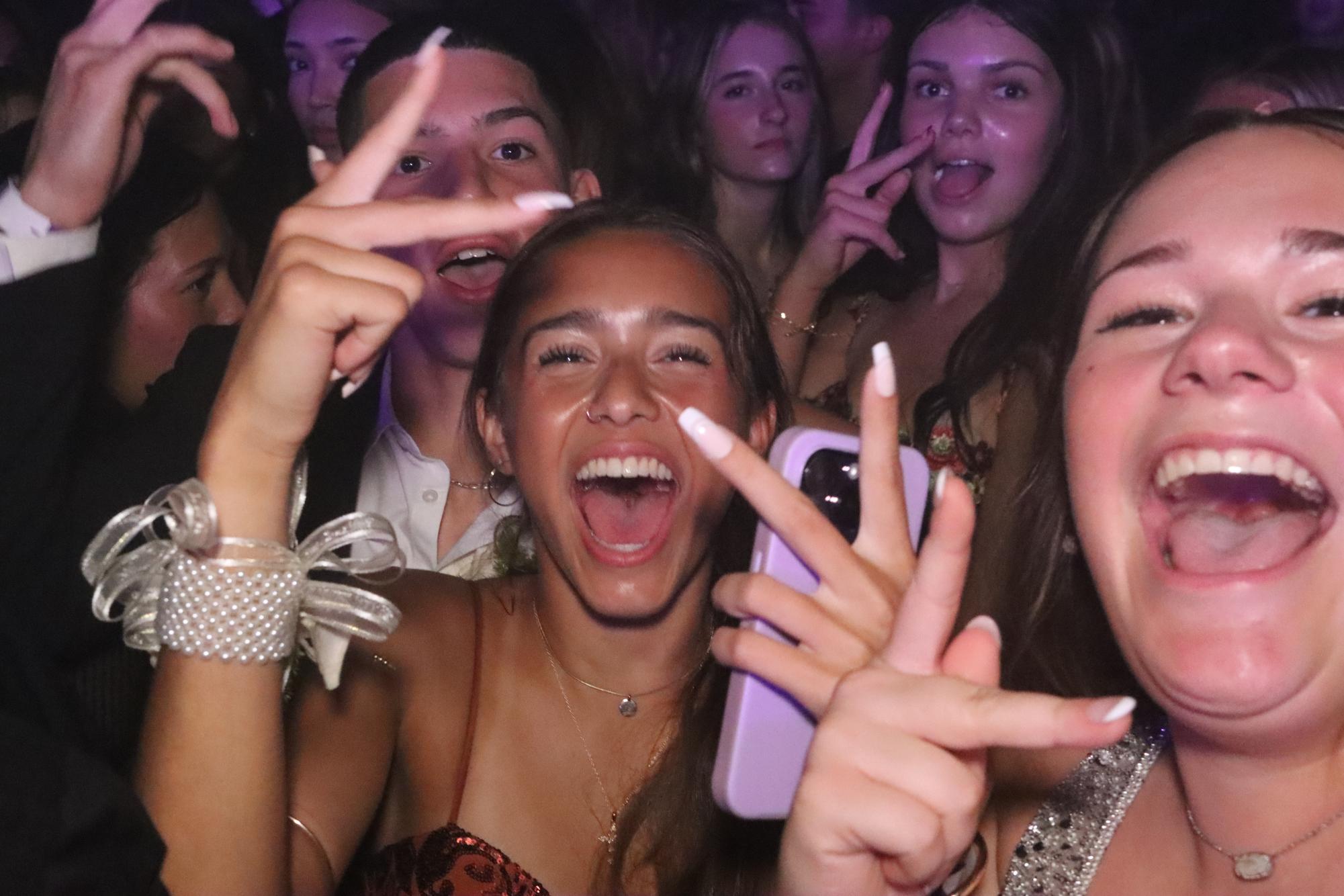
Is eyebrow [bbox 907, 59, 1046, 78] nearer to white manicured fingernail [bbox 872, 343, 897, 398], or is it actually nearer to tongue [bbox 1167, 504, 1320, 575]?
tongue [bbox 1167, 504, 1320, 575]

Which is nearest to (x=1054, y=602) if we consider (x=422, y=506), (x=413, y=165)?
(x=422, y=506)

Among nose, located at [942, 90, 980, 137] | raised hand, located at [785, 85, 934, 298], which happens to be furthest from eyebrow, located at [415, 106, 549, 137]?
nose, located at [942, 90, 980, 137]

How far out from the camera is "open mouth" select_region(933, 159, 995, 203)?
8.73ft

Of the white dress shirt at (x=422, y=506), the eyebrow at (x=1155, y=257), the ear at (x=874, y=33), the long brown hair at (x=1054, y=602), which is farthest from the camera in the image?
the ear at (x=874, y=33)

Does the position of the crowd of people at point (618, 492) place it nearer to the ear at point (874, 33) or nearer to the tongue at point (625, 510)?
the tongue at point (625, 510)

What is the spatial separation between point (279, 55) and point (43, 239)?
1.66m

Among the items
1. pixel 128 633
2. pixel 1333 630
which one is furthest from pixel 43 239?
pixel 1333 630

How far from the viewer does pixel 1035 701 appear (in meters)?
0.88

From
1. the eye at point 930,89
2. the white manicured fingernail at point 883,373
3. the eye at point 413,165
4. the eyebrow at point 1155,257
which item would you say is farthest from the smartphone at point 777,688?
the eye at point 930,89

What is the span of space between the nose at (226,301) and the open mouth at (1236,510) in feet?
5.53

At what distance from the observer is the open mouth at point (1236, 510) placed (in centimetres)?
107

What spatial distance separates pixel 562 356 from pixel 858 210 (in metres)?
1.26

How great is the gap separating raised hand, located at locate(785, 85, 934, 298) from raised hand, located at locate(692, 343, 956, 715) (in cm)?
171

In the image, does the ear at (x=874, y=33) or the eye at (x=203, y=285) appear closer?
the eye at (x=203, y=285)
